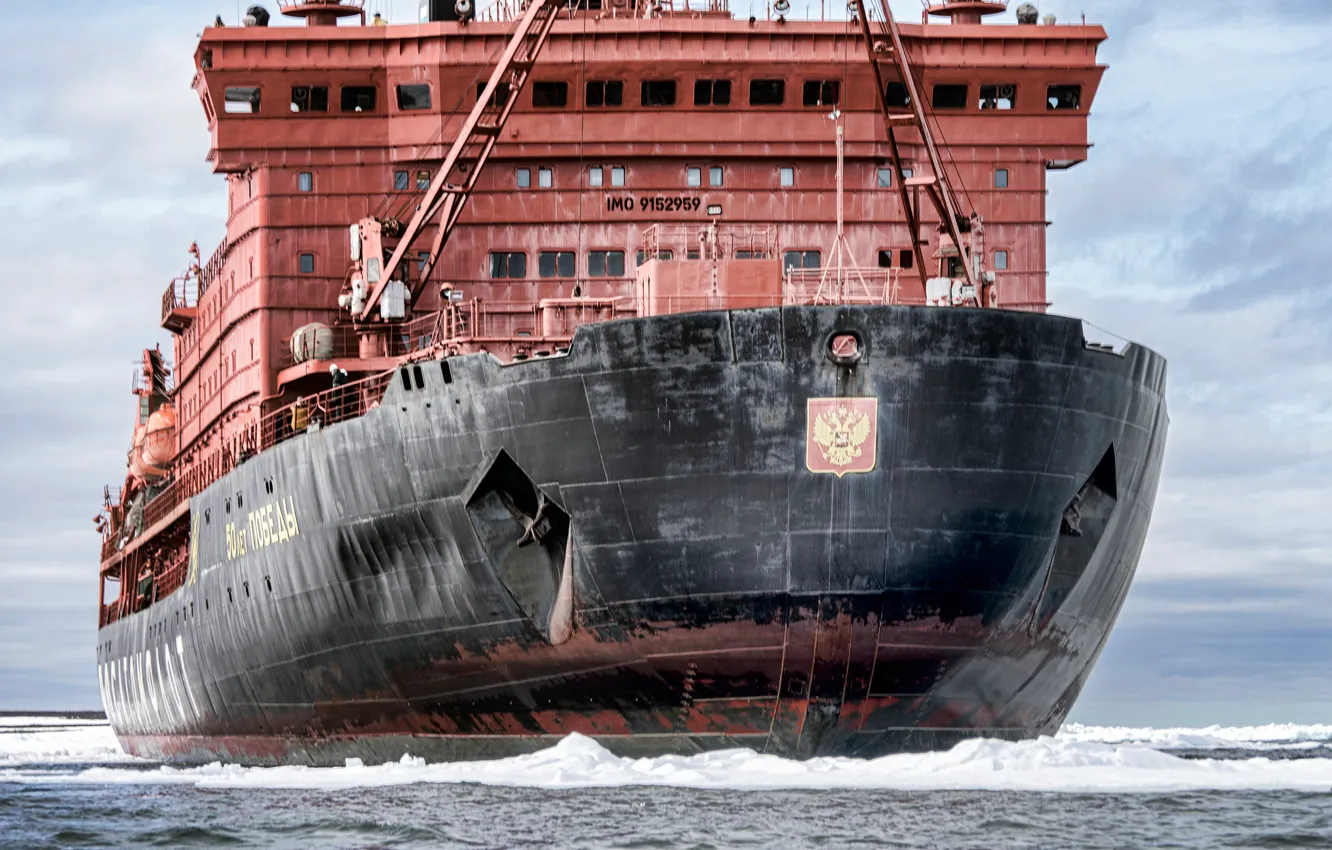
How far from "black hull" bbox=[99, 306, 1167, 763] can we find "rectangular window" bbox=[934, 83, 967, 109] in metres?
8.41

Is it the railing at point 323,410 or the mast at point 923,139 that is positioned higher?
the mast at point 923,139

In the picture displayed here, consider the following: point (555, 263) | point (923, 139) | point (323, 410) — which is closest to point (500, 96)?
point (555, 263)

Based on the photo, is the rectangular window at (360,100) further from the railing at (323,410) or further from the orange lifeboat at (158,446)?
the orange lifeboat at (158,446)

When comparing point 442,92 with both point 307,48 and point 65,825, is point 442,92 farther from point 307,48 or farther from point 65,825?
point 65,825

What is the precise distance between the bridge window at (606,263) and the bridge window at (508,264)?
1125mm

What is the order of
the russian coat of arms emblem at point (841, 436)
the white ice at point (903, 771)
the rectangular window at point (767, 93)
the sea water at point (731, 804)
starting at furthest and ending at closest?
1. the rectangular window at point (767, 93)
2. the russian coat of arms emblem at point (841, 436)
3. the white ice at point (903, 771)
4. the sea water at point (731, 804)

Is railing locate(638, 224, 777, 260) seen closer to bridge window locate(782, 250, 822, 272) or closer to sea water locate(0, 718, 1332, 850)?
bridge window locate(782, 250, 822, 272)

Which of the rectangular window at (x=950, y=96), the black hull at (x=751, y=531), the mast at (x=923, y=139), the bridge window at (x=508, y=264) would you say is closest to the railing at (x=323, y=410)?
the black hull at (x=751, y=531)

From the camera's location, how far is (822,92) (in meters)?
33.5

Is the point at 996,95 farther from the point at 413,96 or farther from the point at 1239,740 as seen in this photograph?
the point at 1239,740

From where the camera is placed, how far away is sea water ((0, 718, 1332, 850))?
19.1m

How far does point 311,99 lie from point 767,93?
7.84 meters

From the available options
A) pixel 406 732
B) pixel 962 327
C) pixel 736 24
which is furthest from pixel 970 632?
pixel 736 24

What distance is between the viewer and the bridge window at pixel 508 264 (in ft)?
108
